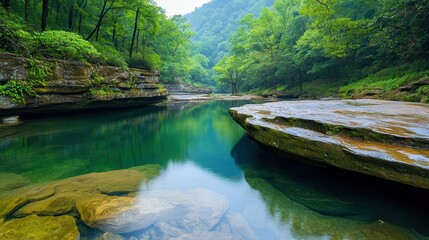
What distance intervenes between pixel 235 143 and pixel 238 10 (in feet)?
407

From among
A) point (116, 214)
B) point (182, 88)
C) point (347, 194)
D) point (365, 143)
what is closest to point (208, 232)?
point (116, 214)

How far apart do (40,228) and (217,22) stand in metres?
122

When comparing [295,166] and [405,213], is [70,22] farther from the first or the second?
[405,213]

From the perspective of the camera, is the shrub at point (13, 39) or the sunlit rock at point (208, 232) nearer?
the sunlit rock at point (208, 232)

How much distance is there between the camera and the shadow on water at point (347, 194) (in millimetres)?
2947

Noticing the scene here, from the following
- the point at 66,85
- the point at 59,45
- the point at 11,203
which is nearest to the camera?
the point at 11,203

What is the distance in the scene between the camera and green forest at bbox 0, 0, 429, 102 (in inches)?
402

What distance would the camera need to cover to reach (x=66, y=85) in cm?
962

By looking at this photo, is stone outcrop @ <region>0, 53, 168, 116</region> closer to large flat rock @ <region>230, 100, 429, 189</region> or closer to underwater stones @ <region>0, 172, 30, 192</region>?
underwater stones @ <region>0, 172, 30, 192</region>

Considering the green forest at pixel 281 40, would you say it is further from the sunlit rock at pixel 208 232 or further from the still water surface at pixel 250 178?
the sunlit rock at pixel 208 232

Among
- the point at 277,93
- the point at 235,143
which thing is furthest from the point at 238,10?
the point at 235,143

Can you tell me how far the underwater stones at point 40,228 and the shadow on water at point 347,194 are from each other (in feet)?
10.1

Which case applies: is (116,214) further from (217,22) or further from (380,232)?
(217,22)

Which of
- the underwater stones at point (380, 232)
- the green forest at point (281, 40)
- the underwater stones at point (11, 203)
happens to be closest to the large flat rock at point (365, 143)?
the underwater stones at point (380, 232)
